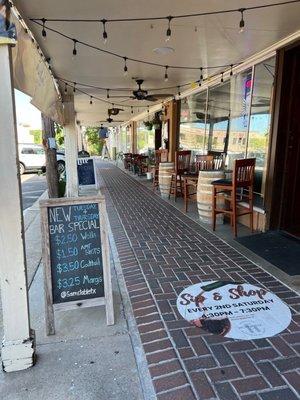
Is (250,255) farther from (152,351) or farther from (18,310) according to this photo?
(18,310)

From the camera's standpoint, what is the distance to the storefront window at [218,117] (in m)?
5.81

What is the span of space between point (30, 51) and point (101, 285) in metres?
1.76

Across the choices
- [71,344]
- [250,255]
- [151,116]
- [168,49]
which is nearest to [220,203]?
[250,255]

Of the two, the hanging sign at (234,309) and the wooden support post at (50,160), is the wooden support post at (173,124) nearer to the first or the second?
the wooden support post at (50,160)

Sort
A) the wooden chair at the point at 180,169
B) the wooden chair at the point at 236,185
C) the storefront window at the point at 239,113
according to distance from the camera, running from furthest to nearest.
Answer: the wooden chair at the point at 180,169 < the storefront window at the point at 239,113 < the wooden chair at the point at 236,185

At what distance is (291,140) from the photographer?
161 inches

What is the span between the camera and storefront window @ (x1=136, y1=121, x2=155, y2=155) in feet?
41.7

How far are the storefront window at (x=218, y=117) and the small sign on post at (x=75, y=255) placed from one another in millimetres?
4185

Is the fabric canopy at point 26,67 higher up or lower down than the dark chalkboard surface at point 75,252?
higher up

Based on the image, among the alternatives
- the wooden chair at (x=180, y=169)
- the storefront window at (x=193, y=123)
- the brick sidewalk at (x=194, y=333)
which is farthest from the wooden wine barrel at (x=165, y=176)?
the brick sidewalk at (x=194, y=333)

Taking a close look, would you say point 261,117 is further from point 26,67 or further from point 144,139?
point 144,139

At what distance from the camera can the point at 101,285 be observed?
2338 mm

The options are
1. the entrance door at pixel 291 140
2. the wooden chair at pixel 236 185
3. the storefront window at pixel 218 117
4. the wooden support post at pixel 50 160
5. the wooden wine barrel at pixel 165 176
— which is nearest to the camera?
the entrance door at pixel 291 140

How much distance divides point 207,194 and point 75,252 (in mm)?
2944
